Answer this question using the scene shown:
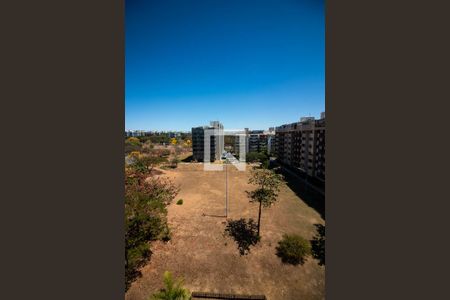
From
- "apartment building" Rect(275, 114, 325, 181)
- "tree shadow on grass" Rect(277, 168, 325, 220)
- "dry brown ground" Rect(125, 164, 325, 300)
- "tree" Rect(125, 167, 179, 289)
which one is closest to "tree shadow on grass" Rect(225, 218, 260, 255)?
"dry brown ground" Rect(125, 164, 325, 300)

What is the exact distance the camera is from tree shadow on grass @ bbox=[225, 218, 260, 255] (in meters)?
12.1

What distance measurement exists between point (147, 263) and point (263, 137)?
176 ft

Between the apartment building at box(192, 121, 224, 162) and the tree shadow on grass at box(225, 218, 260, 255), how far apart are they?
32.4 m

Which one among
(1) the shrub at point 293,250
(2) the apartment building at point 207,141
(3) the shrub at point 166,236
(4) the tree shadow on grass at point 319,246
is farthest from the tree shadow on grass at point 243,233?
(2) the apartment building at point 207,141

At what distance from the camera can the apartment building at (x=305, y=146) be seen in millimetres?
28188

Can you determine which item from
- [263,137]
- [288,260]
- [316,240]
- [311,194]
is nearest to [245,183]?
[311,194]

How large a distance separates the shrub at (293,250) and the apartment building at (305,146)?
18591mm

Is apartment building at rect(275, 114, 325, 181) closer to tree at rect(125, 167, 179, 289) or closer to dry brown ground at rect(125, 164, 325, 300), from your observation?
dry brown ground at rect(125, 164, 325, 300)

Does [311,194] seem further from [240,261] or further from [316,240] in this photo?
[240,261]

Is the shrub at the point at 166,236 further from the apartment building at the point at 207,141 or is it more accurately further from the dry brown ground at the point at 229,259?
the apartment building at the point at 207,141

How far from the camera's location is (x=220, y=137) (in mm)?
48938

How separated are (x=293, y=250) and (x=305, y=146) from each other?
2413cm

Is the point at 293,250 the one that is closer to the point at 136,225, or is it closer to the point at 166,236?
the point at 166,236

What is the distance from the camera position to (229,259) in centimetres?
1096
